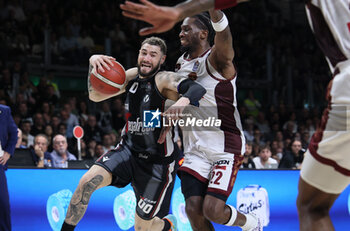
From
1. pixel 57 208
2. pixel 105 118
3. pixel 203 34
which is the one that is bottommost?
pixel 105 118

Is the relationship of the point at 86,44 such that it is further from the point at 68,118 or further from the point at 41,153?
the point at 41,153

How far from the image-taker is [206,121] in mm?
4539

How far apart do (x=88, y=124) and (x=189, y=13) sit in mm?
7409

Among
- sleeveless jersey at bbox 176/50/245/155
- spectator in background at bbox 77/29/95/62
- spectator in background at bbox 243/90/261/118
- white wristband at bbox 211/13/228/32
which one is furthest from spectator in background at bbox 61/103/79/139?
white wristband at bbox 211/13/228/32

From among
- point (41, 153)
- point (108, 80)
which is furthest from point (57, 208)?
point (108, 80)

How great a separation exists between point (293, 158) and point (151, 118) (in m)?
4.22

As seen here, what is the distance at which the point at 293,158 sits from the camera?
324 inches

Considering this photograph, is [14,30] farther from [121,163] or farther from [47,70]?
[121,163]

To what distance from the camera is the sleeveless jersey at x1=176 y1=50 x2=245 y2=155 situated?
4531 millimetres

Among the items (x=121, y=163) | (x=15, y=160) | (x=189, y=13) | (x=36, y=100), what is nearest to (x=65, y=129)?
(x=36, y=100)

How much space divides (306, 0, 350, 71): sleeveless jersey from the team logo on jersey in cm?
222

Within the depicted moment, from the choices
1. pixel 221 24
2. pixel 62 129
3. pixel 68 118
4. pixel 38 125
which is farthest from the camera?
pixel 68 118

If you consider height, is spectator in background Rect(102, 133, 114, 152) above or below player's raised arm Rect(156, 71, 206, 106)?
below

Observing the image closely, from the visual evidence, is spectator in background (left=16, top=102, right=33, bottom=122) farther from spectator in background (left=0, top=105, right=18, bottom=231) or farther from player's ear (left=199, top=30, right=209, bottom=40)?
player's ear (left=199, top=30, right=209, bottom=40)
